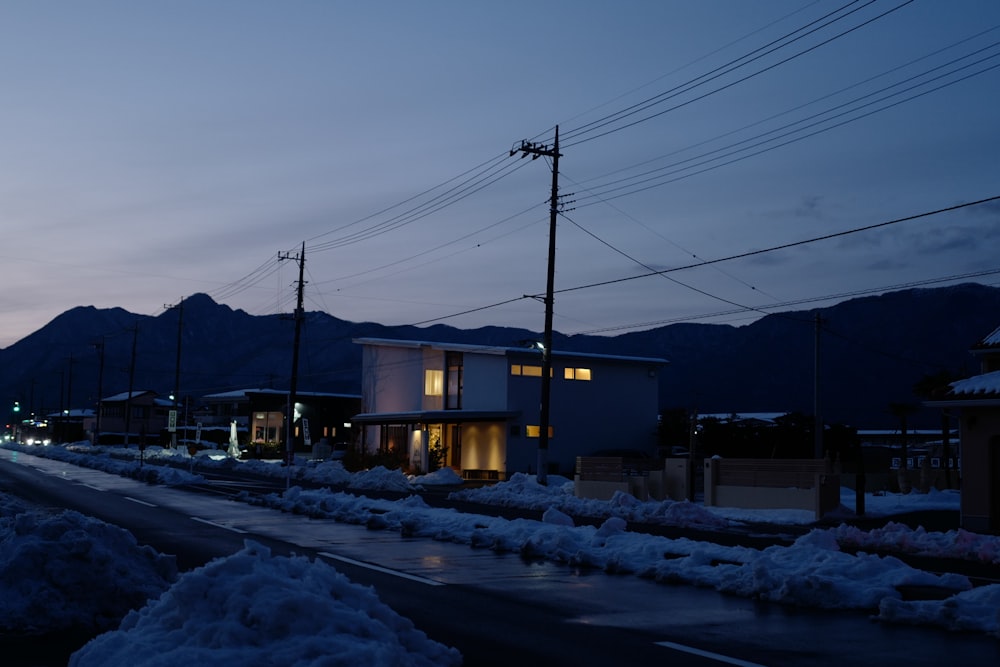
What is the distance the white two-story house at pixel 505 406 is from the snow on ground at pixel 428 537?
76.8 ft

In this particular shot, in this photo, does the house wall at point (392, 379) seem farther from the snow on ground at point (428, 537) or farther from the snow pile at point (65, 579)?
the snow pile at point (65, 579)

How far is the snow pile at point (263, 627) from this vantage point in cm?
680

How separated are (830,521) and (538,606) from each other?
18427 mm

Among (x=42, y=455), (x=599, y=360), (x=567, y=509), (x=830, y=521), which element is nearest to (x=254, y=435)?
(x=42, y=455)

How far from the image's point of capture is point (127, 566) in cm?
1092

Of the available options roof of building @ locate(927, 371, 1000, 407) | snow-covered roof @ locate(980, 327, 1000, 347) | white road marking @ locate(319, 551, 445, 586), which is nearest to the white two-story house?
snow-covered roof @ locate(980, 327, 1000, 347)

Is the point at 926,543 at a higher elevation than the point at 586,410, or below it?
below

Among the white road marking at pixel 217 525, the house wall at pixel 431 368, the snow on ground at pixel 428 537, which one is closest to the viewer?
the snow on ground at pixel 428 537

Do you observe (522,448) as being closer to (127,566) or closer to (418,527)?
(418,527)

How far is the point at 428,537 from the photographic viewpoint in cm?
2133

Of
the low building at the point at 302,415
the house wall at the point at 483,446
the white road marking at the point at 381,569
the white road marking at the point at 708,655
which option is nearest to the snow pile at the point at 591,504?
the white road marking at the point at 381,569

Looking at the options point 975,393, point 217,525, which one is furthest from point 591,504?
point 217,525

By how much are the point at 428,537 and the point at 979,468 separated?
14906mm

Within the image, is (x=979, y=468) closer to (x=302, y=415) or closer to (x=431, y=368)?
(x=431, y=368)
